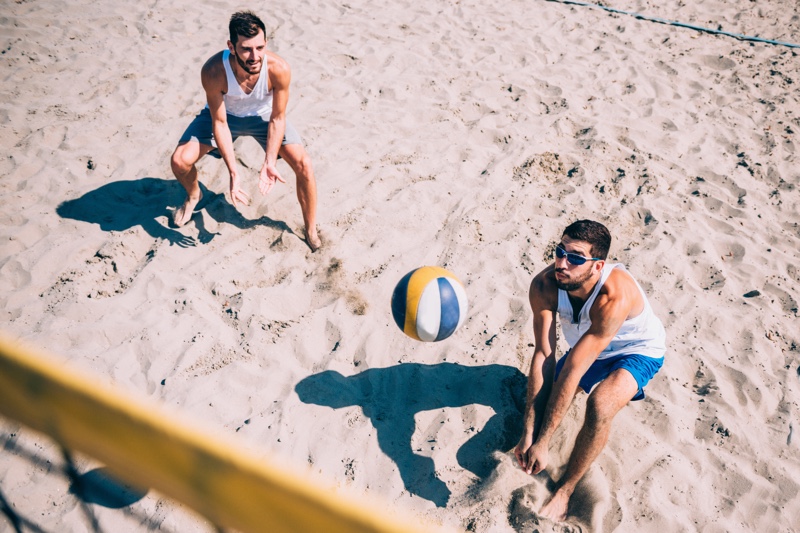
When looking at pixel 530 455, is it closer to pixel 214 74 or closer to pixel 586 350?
pixel 586 350

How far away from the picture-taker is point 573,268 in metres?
2.90

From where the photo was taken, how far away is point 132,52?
6703 millimetres

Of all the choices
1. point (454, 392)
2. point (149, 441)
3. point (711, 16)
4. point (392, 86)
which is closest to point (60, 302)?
point (454, 392)

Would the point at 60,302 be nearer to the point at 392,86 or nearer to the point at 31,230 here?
the point at 31,230

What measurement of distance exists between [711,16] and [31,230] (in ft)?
28.9

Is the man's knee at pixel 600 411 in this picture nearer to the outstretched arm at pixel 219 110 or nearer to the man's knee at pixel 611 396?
the man's knee at pixel 611 396

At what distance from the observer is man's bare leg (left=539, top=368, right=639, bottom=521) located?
2.86 m

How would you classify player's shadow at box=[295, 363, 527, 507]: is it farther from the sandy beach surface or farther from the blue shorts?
the blue shorts

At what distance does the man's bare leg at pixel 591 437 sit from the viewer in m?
2.86

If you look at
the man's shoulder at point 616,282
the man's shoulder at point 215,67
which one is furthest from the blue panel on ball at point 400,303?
the man's shoulder at point 215,67

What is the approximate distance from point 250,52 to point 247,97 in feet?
1.27

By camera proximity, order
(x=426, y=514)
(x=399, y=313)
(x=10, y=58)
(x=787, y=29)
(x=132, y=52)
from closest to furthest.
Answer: (x=426, y=514)
(x=399, y=313)
(x=10, y=58)
(x=132, y=52)
(x=787, y=29)

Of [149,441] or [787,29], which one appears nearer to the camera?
[149,441]

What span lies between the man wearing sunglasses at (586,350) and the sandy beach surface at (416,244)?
251 mm
